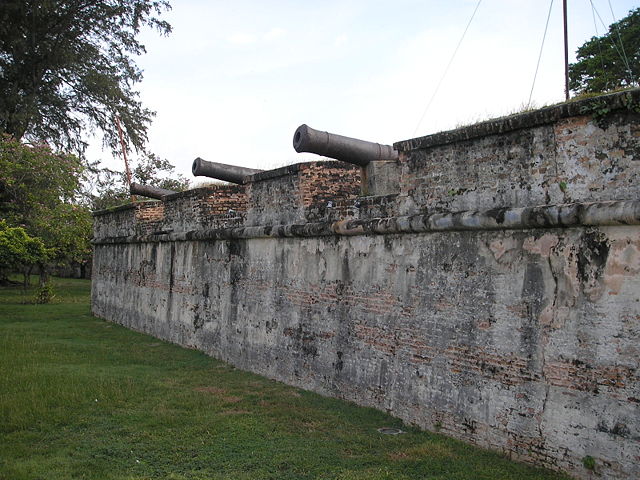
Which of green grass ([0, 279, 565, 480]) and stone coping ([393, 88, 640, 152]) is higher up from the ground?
stone coping ([393, 88, 640, 152])

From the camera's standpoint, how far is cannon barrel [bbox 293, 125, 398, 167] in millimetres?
6617

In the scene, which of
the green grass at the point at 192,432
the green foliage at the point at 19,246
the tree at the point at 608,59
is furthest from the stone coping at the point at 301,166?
the tree at the point at 608,59

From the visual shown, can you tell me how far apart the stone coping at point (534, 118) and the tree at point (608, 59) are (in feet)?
46.4

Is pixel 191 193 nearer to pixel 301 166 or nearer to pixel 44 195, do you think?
pixel 301 166

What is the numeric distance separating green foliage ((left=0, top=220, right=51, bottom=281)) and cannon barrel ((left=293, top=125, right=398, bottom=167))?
1174 centimetres

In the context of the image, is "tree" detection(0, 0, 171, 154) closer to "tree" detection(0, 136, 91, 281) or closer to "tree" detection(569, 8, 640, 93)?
"tree" detection(0, 136, 91, 281)

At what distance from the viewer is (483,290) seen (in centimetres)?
512

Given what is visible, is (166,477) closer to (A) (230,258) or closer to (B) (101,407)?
(B) (101,407)

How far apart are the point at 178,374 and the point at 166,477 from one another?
150 inches

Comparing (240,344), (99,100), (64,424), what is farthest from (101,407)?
(99,100)

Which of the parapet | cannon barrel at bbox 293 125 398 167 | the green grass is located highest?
cannon barrel at bbox 293 125 398 167

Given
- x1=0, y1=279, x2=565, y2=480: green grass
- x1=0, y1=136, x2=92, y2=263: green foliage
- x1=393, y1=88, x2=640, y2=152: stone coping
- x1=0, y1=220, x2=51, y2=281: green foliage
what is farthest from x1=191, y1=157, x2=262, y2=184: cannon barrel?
x1=0, y1=220, x2=51, y2=281: green foliage

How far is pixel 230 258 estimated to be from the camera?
368 inches

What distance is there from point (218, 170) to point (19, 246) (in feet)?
29.4
